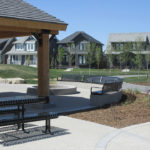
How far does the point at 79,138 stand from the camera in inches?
286

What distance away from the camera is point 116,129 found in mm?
8203

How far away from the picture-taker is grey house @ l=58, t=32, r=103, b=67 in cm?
6438

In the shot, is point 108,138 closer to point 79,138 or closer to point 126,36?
point 79,138

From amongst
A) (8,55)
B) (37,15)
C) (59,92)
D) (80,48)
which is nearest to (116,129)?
(37,15)

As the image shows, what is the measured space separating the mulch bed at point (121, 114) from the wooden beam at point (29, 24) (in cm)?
327

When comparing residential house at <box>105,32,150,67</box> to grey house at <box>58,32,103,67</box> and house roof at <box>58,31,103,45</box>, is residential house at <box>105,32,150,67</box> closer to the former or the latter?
house roof at <box>58,31,103,45</box>

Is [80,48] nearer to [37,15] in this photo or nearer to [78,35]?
[78,35]

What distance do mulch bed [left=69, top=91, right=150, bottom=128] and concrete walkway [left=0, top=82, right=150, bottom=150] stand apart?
575mm

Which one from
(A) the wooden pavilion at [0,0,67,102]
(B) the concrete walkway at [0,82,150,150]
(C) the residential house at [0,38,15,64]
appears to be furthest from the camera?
(C) the residential house at [0,38,15,64]

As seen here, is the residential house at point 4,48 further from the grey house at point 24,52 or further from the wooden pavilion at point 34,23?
the wooden pavilion at point 34,23

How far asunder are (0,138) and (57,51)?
2352 inches

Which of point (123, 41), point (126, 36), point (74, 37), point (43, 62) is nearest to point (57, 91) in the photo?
point (43, 62)

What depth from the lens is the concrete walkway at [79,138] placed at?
258 inches

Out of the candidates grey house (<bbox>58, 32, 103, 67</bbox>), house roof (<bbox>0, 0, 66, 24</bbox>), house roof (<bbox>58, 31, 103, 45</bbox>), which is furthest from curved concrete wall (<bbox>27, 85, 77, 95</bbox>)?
house roof (<bbox>58, 31, 103, 45</bbox>)
